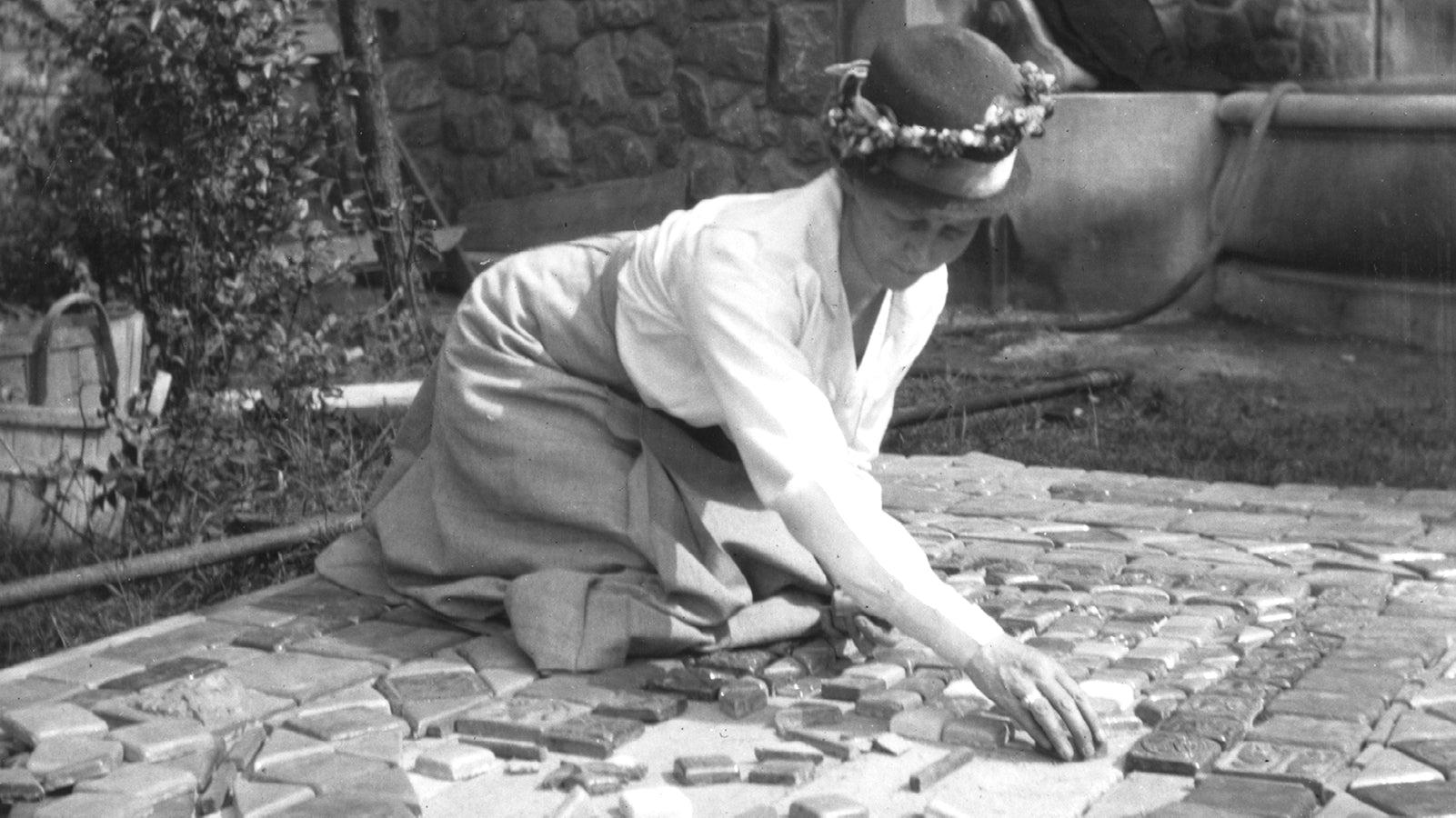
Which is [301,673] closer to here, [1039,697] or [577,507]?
[577,507]

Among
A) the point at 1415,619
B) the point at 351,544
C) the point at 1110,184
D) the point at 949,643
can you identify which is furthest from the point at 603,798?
the point at 1110,184

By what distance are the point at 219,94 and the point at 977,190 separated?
2.89m

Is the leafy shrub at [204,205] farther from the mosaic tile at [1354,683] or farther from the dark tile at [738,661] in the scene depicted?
the mosaic tile at [1354,683]

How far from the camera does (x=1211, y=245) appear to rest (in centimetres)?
823

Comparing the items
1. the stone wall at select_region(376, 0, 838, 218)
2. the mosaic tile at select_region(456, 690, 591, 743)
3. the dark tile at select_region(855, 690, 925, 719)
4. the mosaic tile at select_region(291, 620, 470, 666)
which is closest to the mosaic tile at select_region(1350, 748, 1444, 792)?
the dark tile at select_region(855, 690, 925, 719)

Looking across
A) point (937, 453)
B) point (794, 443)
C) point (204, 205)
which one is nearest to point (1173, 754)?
point (794, 443)

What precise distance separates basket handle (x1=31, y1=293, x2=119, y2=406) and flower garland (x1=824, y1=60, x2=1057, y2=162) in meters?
2.31

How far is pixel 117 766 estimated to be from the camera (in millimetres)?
3244

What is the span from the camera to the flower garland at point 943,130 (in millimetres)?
3174

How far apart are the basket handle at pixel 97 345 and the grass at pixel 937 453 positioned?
251 millimetres

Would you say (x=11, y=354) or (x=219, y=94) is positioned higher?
(x=219, y=94)

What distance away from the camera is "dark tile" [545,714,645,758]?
3.26 meters

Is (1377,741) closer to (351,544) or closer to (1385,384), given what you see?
(351,544)

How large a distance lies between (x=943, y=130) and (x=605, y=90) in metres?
6.75
